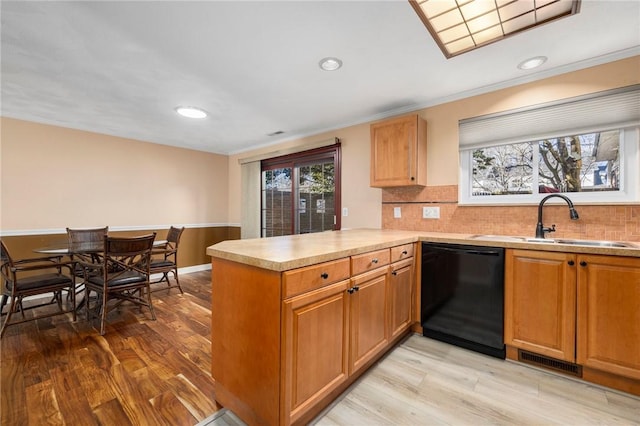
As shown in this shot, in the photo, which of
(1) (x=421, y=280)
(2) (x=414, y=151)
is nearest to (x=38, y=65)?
(2) (x=414, y=151)

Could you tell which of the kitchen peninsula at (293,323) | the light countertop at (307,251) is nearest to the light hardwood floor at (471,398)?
the kitchen peninsula at (293,323)

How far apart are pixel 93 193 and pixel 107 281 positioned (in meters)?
2.04

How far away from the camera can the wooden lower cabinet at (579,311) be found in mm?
1664

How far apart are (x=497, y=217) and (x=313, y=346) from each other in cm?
216

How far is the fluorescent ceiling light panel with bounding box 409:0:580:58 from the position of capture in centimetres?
157

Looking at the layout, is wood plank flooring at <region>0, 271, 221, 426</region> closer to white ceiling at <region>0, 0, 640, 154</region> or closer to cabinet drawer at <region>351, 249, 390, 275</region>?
cabinet drawer at <region>351, 249, 390, 275</region>

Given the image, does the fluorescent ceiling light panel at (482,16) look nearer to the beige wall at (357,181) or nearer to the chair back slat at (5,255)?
the beige wall at (357,181)

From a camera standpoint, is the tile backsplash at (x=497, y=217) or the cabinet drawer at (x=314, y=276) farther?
the tile backsplash at (x=497, y=217)

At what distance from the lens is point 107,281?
2.66 meters

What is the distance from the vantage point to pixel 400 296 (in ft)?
7.31

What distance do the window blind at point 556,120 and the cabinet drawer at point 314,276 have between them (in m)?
2.06

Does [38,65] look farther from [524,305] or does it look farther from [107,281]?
[524,305]

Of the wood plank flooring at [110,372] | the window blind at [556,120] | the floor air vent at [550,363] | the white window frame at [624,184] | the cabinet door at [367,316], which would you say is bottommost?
the wood plank flooring at [110,372]

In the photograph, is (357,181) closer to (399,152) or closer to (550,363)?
(399,152)
